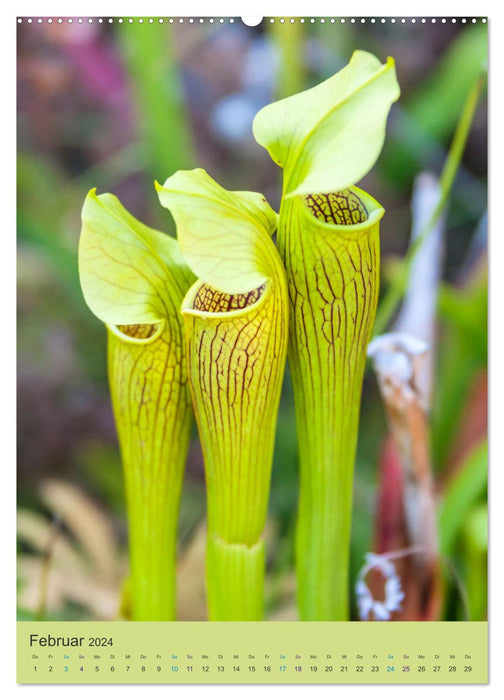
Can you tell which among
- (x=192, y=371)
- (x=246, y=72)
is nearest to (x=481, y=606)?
(x=192, y=371)

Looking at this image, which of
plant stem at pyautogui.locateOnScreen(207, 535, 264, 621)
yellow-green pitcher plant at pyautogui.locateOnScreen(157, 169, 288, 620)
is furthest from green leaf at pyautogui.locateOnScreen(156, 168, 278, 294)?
plant stem at pyautogui.locateOnScreen(207, 535, 264, 621)

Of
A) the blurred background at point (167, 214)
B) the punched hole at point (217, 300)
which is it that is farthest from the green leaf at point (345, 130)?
the blurred background at point (167, 214)

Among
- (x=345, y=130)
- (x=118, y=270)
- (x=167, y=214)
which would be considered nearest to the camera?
(x=345, y=130)

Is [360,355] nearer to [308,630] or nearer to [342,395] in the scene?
[342,395]

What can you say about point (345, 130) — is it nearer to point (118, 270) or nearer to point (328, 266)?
point (328, 266)

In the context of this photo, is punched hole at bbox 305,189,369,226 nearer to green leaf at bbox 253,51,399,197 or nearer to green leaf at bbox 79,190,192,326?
green leaf at bbox 253,51,399,197

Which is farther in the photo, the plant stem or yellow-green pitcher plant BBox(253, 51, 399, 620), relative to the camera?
the plant stem

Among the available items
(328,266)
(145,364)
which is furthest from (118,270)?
(328,266)
